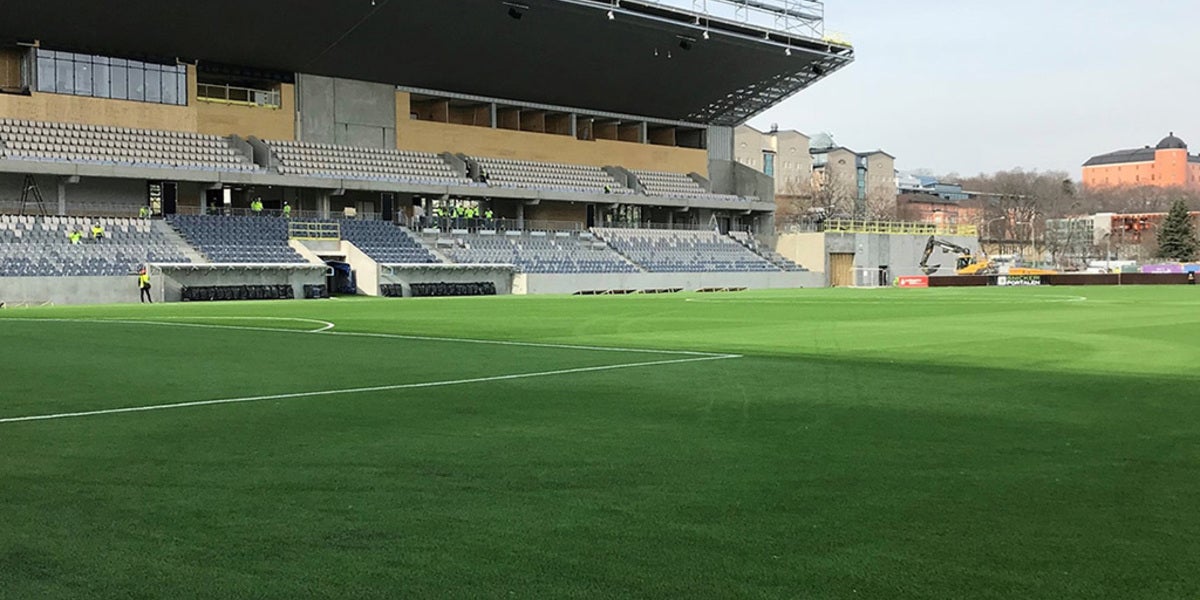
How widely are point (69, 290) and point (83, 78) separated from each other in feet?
52.8

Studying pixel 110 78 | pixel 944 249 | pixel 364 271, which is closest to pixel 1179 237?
pixel 944 249

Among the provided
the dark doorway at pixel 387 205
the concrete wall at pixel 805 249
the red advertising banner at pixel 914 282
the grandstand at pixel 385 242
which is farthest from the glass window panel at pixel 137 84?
the red advertising banner at pixel 914 282

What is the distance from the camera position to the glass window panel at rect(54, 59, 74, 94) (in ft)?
173

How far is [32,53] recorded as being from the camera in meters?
51.9

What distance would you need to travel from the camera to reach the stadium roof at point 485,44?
5075 cm

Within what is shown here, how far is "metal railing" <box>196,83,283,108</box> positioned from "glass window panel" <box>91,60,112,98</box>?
479 cm

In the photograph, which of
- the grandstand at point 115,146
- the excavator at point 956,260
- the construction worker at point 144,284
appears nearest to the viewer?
the construction worker at point 144,284

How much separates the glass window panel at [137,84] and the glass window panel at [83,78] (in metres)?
2.01

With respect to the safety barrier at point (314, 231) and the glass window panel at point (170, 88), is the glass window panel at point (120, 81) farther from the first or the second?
the safety barrier at point (314, 231)

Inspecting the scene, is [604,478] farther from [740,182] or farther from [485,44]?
[740,182]

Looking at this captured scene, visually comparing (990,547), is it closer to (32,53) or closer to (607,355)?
(607,355)

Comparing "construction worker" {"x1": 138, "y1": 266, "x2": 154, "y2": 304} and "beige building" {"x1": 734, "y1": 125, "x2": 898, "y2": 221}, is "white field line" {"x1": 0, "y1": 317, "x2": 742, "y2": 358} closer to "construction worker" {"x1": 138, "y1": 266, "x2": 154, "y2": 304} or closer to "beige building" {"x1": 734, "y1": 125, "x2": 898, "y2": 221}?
"construction worker" {"x1": 138, "y1": 266, "x2": 154, "y2": 304}

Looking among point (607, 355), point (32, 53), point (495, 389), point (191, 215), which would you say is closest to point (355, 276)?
point (191, 215)

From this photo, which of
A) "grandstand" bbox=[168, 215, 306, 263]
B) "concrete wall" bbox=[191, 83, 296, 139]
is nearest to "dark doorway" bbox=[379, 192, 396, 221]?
"concrete wall" bbox=[191, 83, 296, 139]
